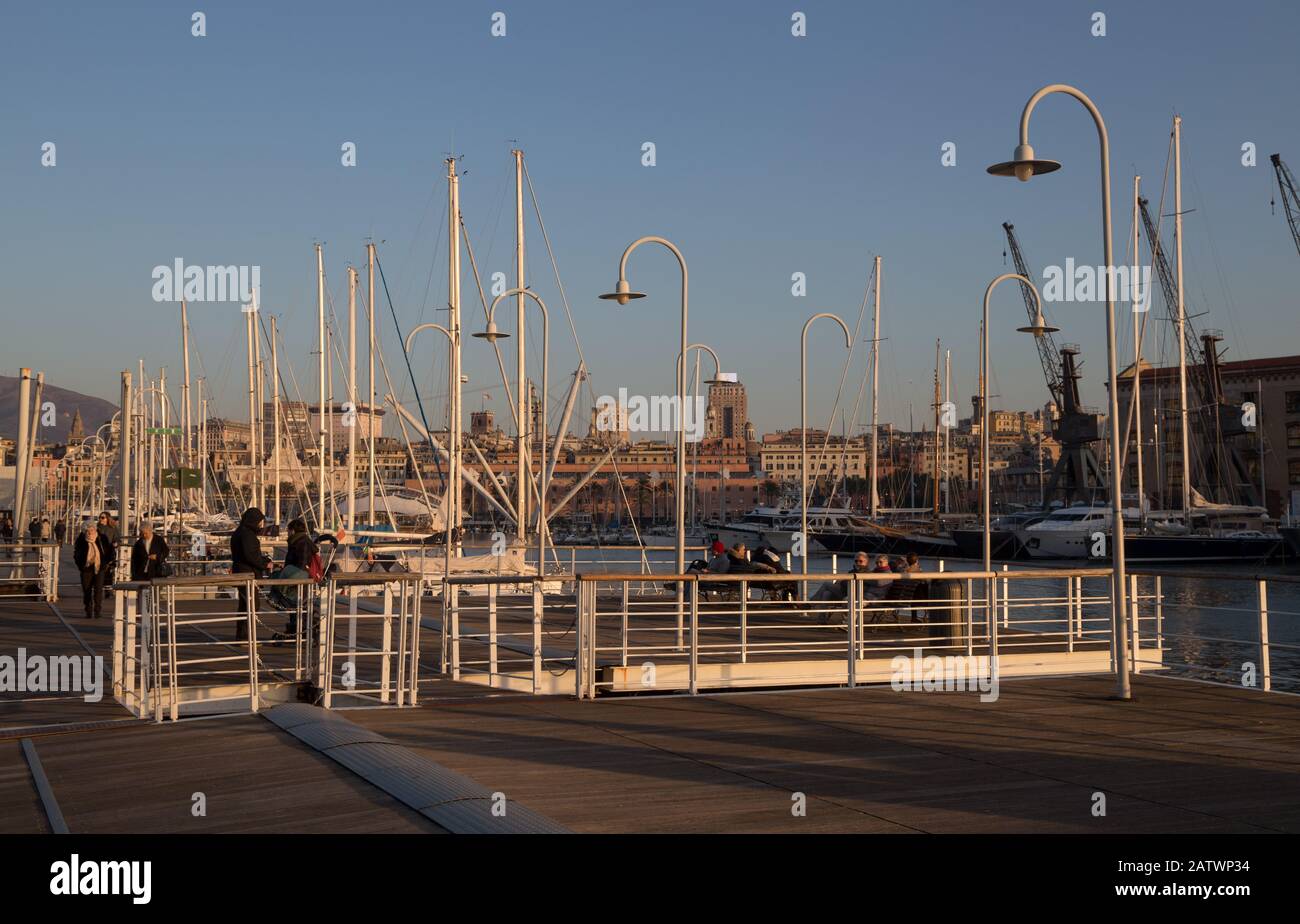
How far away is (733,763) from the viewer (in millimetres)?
9055

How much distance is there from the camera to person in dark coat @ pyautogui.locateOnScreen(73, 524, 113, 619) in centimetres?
2322

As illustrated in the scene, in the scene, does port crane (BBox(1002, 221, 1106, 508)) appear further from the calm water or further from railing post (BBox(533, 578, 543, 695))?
railing post (BBox(533, 578, 543, 695))

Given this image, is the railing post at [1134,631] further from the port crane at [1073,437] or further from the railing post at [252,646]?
the port crane at [1073,437]

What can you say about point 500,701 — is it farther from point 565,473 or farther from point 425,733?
point 565,473

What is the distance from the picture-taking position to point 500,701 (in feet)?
39.9

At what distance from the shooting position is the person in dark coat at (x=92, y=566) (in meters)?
23.2

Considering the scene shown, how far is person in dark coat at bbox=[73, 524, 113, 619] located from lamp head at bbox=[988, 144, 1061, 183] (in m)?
16.8

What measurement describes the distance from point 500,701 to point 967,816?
5.69 meters

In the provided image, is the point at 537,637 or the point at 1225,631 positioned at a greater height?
the point at 537,637

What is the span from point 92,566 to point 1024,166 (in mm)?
17638

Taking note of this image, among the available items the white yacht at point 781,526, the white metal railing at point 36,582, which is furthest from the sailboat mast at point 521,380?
the white yacht at point 781,526

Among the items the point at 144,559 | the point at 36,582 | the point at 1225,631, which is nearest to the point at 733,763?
the point at 144,559

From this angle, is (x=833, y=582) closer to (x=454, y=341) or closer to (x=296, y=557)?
(x=296, y=557)
